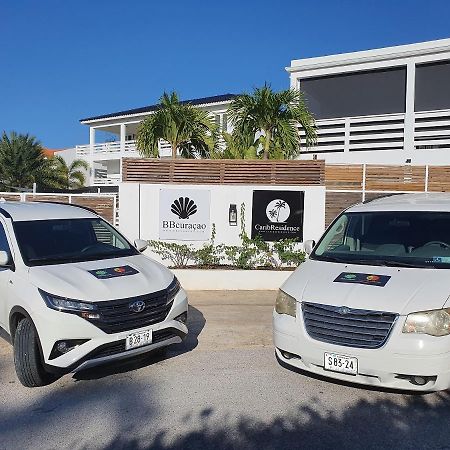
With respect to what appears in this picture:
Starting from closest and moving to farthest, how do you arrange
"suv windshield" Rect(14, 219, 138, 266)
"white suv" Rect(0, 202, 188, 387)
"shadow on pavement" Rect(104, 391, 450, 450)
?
"shadow on pavement" Rect(104, 391, 450, 450), "white suv" Rect(0, 202, 188, 387), "suv windshield" Rect(14, 219, 138, 266)

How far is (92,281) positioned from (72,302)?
315mm

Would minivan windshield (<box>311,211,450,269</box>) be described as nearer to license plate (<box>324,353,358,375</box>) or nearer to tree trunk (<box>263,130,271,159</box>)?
license plate (<box>324,353,358,375</box>)

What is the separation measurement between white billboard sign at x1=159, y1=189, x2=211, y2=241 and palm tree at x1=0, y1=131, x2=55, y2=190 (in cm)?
1897

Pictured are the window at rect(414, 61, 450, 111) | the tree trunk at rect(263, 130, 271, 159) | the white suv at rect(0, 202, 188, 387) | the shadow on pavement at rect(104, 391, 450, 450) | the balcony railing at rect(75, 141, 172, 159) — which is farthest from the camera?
the balcony railing at rect(75, 141, 172, 159)

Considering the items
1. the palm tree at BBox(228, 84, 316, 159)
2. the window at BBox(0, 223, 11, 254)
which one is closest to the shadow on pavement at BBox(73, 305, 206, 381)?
the window at BBox(0, 223, 11, 254)

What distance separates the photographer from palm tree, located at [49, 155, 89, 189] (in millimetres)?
29578

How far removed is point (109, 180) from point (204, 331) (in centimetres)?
2355

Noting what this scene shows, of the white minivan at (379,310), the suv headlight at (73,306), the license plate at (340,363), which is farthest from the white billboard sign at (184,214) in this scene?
the license plate at (340,363)

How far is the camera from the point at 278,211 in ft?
31.2

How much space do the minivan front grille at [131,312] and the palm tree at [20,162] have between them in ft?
78.3

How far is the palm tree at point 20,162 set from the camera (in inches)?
1034

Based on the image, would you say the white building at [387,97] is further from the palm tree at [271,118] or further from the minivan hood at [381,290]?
the minivan hood at [381,290]

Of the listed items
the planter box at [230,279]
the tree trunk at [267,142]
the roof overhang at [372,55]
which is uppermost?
the roof overhang at [372,55]

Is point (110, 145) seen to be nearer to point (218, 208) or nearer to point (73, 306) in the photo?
point (218, 208)
